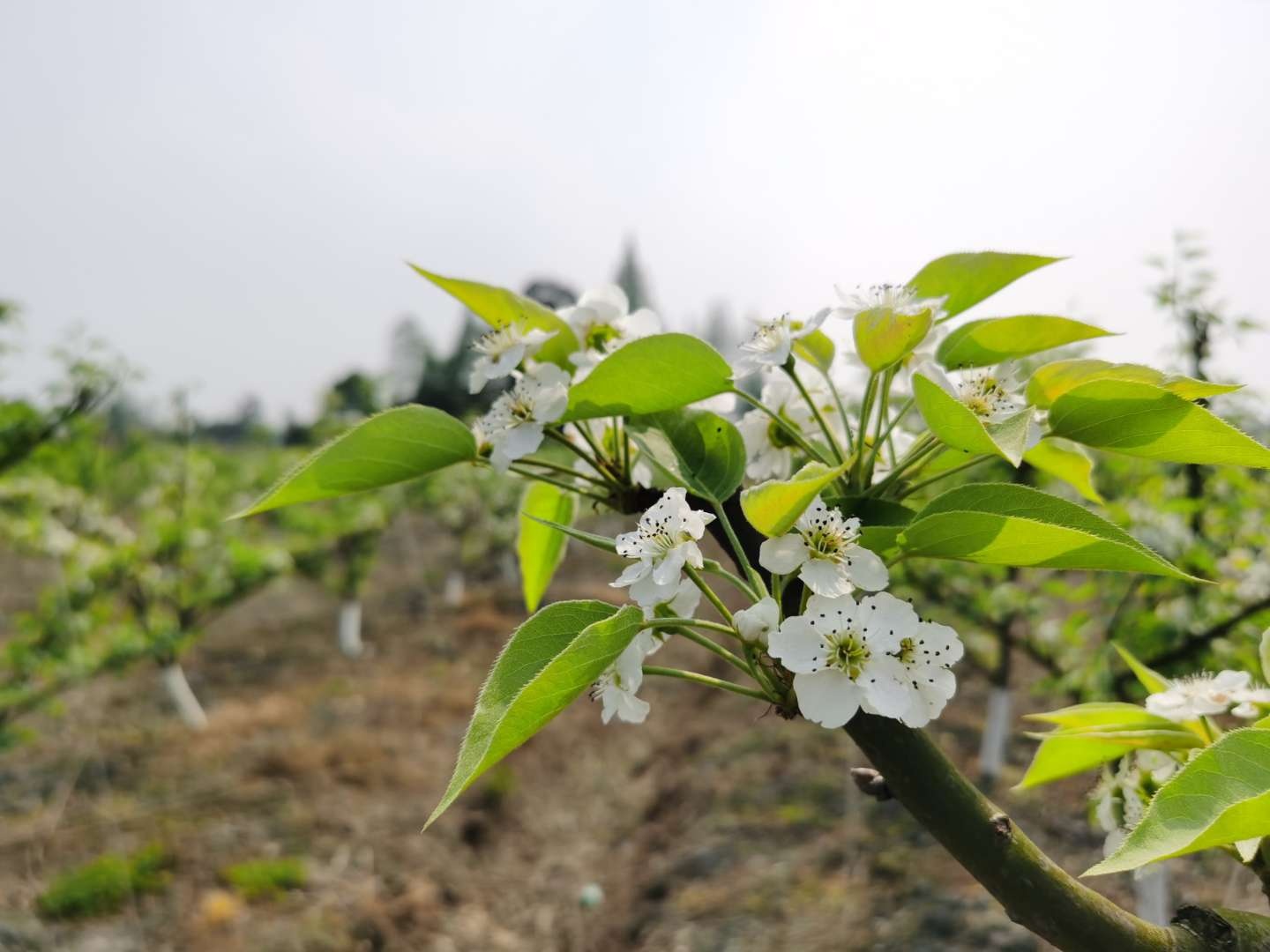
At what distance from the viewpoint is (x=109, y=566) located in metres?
5.99

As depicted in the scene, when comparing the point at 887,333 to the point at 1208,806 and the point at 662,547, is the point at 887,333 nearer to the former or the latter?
the point at 662,547

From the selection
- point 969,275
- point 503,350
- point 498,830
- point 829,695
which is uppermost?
point 969,275

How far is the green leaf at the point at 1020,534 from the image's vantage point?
524 mm

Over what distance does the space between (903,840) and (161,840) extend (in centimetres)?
403

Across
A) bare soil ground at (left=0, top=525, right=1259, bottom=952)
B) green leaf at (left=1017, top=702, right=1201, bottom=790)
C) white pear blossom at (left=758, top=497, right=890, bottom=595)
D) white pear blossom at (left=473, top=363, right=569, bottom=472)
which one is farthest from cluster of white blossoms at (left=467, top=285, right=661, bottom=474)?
bare soil ground at (left=0, top=525, right=1259, bottom=952)

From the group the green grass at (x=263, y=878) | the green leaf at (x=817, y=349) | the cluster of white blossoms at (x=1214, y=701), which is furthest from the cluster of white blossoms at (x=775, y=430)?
the green grass at (x=263, y=878)

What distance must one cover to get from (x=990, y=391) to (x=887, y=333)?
168mm

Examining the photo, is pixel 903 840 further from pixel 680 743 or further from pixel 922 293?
pixel 922 293

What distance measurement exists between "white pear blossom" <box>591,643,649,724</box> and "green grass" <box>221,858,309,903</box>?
14.4 feet

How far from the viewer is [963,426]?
1.77 feet

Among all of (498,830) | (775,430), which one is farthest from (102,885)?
(775,430)

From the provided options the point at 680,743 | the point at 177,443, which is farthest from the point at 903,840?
the point at 177,443

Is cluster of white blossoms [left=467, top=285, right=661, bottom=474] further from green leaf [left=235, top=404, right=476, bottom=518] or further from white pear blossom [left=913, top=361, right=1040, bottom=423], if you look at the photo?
white pear blossom [left=913, top=361, right=1040, bottom=423]

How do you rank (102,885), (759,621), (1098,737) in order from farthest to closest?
1. (102,885)
2. (1098,737)
3. (759,621)
